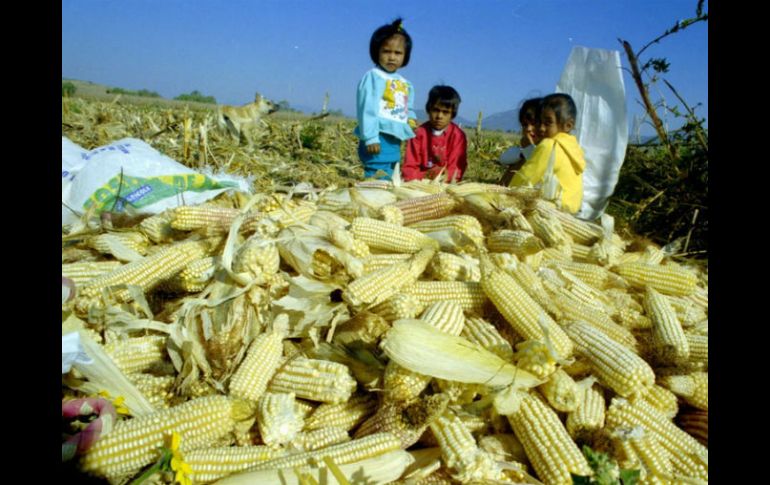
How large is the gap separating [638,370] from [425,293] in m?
1.11

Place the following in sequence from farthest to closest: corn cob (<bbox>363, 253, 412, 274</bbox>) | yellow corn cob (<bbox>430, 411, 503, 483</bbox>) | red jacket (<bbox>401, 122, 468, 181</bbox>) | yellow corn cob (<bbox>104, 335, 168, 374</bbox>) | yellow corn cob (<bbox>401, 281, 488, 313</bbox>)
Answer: red jacket (<bbox>401, 122, 468, 181</bbox>) → corn cob (<bbox>363, 253, 412, 274</bbox>) → yellow corn cob (<bbox>401, 281, 488, 313</bbox>) → yellow corn cob (<bbox>104, 335, 168, 374</bbox>) → yellow corn cob (<bbox>430, 411, 503, 483</bbox>)

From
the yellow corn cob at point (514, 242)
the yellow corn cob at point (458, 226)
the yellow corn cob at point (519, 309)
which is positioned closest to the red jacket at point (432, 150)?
the yellow corn cob at point (458, 226)

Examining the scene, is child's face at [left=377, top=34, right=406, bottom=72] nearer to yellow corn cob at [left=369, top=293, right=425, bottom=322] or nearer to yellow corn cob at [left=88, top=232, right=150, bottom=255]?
yellow corn cob at [left=88, top=232, right=150, bottom=255]

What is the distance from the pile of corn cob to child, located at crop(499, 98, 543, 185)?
300cm

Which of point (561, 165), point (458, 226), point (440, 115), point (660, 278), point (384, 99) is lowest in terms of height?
point (660, 278)

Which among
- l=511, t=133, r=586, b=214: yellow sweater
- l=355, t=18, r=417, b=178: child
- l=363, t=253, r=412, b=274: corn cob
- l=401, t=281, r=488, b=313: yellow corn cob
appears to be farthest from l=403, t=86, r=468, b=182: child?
l=401, t=281, r=488, b=313: yellow corn cob

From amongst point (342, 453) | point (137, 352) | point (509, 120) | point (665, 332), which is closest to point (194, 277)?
point (137, 352)

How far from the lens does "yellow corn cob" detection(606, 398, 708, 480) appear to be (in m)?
2.14

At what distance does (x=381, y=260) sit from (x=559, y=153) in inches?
126

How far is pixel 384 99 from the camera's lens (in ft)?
23.8

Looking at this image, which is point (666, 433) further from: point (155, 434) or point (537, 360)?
point (155, 434)

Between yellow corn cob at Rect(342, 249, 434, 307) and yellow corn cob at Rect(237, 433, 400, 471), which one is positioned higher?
yellow corn cob at Rect(342, 249, 434, 307)
